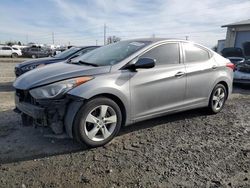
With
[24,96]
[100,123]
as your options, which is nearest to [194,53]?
[100,123]

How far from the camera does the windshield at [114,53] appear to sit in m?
4.40

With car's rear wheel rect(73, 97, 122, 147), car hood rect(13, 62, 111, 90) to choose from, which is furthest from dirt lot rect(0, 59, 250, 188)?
car hood rect(13, 62, 111, 90)

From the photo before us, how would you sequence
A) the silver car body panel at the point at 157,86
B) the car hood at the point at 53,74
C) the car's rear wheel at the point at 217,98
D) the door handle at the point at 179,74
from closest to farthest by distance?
the car hood at the point at 53,74 < the silver car body panel at the point at 157,86 < the door handle at the point at 179,74 < the car's rear wheel at the point at 217,98

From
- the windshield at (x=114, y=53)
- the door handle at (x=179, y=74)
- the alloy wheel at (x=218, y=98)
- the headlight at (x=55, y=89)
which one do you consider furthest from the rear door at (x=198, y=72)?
the headlight at (x=55, y=89)

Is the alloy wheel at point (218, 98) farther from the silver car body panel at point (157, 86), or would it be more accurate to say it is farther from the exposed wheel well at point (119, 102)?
the exposed wheel well at point (119, 102)

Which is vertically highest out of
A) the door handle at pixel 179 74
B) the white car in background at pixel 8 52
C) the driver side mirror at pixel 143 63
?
the driver side mirror at pixel 143 63

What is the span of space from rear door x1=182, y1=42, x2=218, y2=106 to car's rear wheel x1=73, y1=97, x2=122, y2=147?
64.4 inches

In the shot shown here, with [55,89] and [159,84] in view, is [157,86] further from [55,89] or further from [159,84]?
[55,89]

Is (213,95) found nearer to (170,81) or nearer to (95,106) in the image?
(170,81)

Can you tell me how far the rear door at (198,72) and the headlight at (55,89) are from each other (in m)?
2.19


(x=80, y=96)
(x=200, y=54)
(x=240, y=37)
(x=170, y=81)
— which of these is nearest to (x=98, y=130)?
(x=80, y=96)

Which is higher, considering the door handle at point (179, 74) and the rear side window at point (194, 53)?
the rear side window at point (194, 53)

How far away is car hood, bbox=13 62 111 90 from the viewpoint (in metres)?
3.82

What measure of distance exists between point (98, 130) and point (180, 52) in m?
2.16
